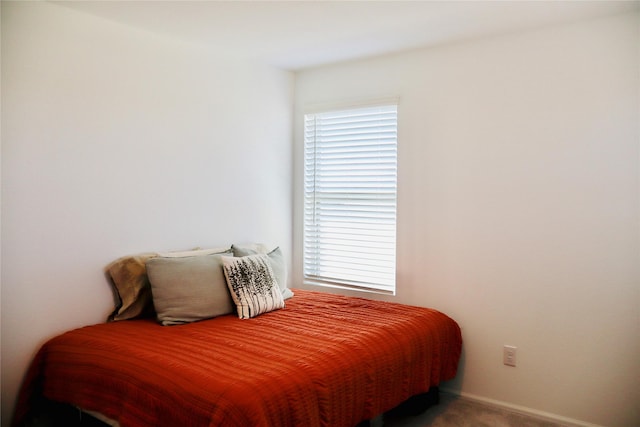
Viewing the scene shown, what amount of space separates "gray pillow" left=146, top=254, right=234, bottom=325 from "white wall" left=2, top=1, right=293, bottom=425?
12.6 inches

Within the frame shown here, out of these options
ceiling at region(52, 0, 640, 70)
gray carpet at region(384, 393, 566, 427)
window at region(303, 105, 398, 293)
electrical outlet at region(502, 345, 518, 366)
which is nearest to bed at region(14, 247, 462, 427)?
gray carpet at region(384, 393, 566, 427)

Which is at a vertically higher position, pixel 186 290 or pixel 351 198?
pixel 351 198

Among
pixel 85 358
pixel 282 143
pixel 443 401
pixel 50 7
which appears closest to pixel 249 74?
pixel 282 143

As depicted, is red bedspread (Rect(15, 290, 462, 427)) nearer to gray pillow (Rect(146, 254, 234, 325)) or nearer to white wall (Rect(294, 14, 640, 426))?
gray pillow (Rect(146, 254, 234, 325))

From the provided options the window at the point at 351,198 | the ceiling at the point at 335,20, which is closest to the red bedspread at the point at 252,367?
the window at the point at 351,198

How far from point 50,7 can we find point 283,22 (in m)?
1.24

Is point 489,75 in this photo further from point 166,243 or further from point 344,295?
point 166,243

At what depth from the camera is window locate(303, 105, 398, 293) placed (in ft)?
12.6

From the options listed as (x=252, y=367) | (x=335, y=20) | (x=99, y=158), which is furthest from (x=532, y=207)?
(x=99, y=158)

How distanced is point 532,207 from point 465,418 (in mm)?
1327

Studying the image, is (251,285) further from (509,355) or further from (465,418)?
(509,355)

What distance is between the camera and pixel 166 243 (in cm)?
342

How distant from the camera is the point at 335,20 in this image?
120 inches

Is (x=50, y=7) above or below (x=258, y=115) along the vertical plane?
above
